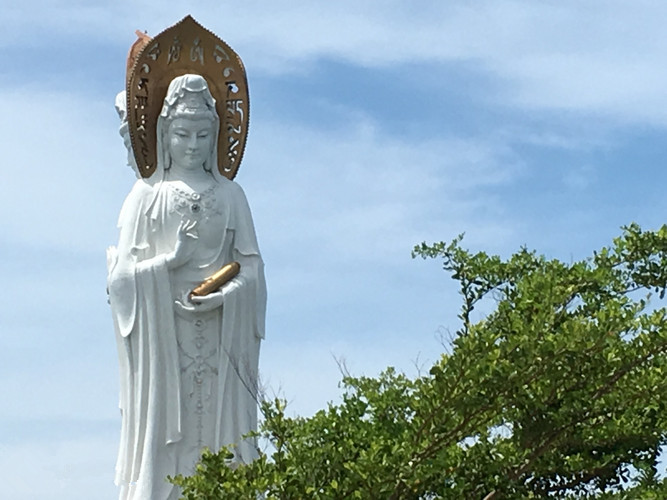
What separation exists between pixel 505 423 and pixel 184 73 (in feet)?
16.1

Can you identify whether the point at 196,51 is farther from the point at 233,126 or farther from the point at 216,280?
the point at 216,280

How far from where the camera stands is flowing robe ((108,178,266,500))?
13078mm

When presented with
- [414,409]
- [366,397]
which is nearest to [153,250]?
[366,397]

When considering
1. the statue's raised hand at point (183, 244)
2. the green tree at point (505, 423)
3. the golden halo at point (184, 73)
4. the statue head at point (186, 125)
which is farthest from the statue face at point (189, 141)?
the green tree at point (505, 423)

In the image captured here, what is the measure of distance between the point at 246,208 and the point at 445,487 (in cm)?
447

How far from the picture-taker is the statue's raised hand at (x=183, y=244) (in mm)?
13195

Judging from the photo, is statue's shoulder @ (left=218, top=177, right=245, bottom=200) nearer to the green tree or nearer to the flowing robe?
the flowing robe

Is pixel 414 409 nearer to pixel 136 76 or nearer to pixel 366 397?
pixel 366 397

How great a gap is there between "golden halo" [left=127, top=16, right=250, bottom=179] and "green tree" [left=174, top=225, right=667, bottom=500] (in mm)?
3673

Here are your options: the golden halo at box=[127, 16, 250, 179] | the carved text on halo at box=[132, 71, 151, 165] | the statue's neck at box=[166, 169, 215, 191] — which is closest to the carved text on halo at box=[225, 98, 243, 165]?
the golden halo at box=[127, 16, 250, 179]

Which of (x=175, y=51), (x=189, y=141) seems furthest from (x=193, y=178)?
(x=175, y=51)

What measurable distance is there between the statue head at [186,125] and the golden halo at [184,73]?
11 centimetres

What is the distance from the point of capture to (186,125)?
1347 cm

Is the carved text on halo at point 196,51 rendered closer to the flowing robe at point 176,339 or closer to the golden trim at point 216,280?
the flowing robe at point 176,339
